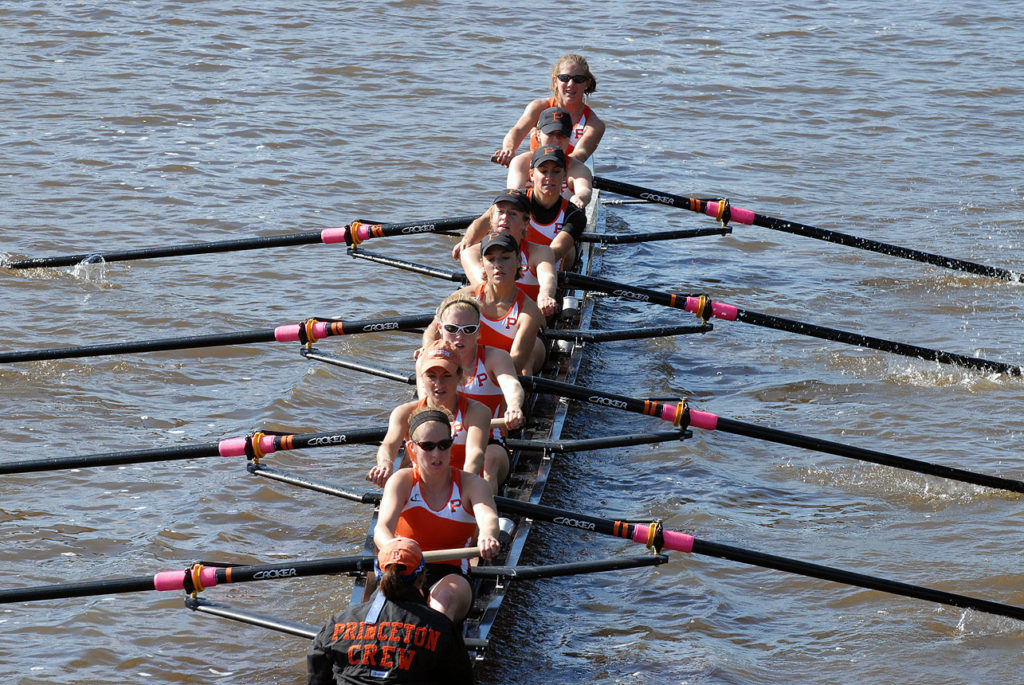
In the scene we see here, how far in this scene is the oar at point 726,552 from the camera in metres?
6.04

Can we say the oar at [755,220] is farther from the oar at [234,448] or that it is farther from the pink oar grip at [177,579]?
the pink oar grip at [177,579]

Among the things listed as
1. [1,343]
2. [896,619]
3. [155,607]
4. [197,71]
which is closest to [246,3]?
[197,71]

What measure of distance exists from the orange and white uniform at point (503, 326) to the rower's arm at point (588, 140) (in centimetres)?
382

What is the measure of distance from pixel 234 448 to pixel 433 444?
170 cm

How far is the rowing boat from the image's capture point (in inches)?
234

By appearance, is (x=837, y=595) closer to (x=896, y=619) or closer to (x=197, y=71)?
(x=896, y=619)

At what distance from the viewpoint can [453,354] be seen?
6.17m

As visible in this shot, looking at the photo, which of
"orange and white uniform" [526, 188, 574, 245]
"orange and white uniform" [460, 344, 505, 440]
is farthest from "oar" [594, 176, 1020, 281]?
"orange and white uniform" [460, 344, 505, 440]

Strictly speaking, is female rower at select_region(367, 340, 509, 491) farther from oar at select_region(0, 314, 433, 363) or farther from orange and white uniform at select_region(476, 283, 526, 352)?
oar at select_region(0, 314, 433, 363)

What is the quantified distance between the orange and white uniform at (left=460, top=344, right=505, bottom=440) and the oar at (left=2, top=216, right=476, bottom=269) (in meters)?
2.43

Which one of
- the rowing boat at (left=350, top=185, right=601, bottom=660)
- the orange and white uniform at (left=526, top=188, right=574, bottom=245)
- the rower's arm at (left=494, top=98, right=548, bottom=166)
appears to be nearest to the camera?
the rowing boat at (left=350, top=185, right=601, bottom=660)

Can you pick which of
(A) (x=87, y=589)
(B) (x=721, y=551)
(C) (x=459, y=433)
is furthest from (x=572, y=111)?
(A) (x=87, y=589)

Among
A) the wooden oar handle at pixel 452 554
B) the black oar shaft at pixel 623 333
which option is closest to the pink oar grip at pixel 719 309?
the black oar shaft at pixel 623 333

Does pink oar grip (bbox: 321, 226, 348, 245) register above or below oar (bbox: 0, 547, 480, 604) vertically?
above
